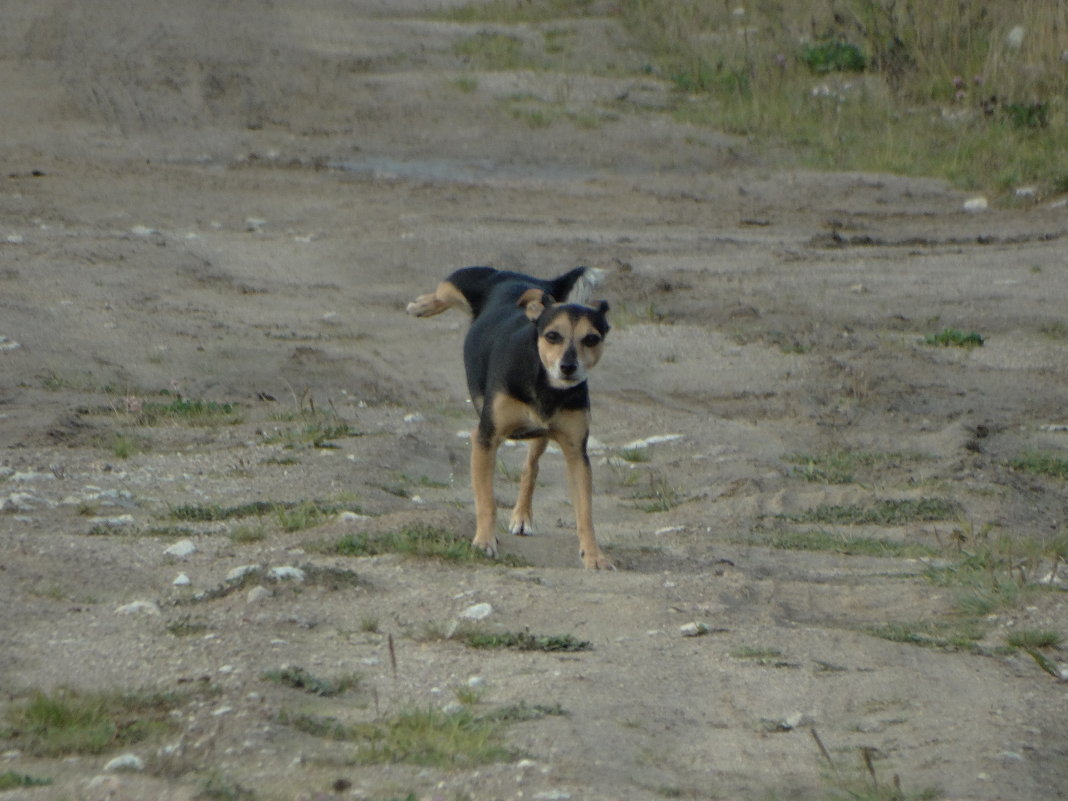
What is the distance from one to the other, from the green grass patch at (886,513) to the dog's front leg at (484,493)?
5.35 ft

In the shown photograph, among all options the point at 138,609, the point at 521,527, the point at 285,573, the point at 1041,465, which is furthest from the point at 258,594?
the point at 1041,465

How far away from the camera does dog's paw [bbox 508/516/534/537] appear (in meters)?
6.86

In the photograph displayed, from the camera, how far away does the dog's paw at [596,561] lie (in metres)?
6.17

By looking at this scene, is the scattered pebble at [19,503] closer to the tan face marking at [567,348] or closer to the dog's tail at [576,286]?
the tan face marking at [567,348]

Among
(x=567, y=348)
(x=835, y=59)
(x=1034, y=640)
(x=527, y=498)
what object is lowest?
(x=527, y=498)

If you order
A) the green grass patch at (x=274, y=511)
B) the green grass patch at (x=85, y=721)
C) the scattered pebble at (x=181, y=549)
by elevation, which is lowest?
the green grass patch at (x=274, y=511)

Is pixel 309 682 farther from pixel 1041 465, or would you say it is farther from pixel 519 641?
pixel 1041 465

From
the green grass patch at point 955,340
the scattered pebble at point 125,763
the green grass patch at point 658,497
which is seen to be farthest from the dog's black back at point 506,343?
the green grass patch at point 955,340

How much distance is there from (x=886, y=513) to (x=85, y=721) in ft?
14.3

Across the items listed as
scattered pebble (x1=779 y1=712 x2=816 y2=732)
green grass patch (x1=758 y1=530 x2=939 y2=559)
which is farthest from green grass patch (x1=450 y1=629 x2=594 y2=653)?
green grass patch (x1=758 y1=530 x2=939 y2=559)

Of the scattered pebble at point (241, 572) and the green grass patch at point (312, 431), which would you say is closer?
the scattered pebble at point (241, 572)

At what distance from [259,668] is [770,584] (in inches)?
86.4

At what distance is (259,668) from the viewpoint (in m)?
4.43

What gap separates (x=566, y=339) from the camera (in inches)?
246
